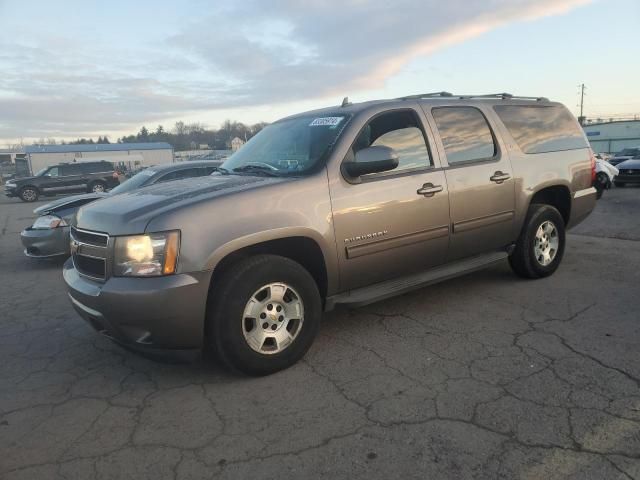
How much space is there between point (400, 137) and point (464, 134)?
0.78 m

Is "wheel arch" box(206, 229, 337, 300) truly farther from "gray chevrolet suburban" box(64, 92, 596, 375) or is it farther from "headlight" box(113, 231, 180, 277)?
"headlight" box(113, 231, 180, 277)

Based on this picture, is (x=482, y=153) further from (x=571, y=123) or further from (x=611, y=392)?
(x=611, y=392)

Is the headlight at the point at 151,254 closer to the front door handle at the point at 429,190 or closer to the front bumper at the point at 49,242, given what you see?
the front door handle at the point at 429,190

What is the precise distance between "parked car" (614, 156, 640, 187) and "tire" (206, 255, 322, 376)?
1756 cm

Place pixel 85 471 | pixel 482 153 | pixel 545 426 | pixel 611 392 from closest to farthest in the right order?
1. pixel 85 471
2. pixel 545 426
3. pixel 611 392
4. pixel 482 153

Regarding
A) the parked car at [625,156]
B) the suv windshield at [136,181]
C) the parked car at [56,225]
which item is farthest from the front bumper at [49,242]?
the parked car at [625,156]

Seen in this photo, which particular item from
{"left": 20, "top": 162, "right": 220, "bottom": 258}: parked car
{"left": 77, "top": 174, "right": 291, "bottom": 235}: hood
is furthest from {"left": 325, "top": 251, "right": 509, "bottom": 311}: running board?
{"left": 20, "top": 162, "right": 220, "bottom": 258}: parked car

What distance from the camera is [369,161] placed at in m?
3.64

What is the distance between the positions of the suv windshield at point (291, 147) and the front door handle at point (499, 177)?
1625 millimetres

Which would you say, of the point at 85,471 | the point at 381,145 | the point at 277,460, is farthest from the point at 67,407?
the point at 381,145

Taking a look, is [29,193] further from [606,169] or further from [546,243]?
[546,243]

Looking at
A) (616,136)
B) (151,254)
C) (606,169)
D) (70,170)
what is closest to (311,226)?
(151,254)

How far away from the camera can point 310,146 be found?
3.96 m

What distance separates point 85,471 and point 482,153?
13.2 feet
